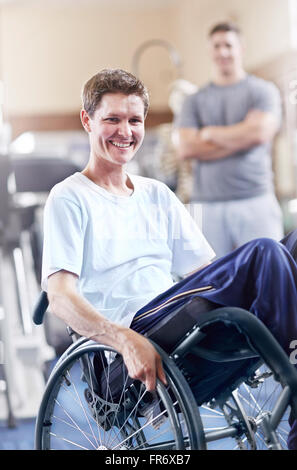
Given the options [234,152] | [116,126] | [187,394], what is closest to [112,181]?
[116,126]

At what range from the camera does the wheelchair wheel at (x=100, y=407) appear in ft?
3.93

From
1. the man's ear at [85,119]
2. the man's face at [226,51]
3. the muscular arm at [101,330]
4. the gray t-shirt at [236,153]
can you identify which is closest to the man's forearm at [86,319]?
the muscular arm at [101,330]

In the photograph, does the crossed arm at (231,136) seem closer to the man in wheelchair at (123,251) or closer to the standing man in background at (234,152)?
the standing man in background at (234,152)

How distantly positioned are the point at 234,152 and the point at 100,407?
0.64 metres

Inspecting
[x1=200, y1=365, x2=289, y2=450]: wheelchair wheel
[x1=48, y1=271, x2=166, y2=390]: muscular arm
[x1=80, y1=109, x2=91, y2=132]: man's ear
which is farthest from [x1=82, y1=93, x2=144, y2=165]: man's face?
[x1=200, y1=365, x2=289, y2=450]: wheelchair wheel

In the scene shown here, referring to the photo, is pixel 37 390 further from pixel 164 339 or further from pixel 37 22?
pixel 164 339

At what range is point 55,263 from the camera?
115 centimetres

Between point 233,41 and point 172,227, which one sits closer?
point 172,227

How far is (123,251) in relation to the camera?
1.20 metres

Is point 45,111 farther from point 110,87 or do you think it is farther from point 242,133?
point 110,87

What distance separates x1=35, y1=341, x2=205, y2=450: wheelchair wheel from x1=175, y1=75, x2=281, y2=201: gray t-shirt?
56cm

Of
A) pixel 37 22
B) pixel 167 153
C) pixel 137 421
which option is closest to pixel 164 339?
pixel 137 421

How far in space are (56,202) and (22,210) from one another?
0.86 meters

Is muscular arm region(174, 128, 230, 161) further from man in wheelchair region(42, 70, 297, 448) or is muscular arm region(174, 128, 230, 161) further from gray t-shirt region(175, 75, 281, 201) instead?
man in wheelchair region(42, 70, 297, 448)
